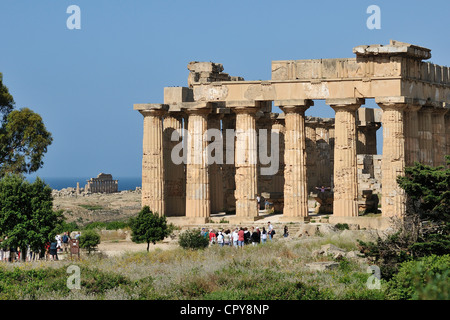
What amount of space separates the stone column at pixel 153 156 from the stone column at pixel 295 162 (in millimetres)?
6396

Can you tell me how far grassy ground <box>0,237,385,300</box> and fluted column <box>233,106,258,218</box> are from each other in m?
11.3

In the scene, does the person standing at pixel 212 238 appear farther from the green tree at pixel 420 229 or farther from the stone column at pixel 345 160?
the green tree at pixel 420 229

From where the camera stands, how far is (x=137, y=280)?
80.7 ft

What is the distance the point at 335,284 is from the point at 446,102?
70.8 ft

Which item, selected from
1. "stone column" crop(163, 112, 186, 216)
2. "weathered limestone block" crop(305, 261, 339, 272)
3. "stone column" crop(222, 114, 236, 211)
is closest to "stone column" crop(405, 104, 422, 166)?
"stone column" crop(222, 114, 236, 211)

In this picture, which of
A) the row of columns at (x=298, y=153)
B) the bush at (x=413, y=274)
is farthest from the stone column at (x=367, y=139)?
the bush at (x=413, y=274)

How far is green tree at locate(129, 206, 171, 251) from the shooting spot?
36.1 meters

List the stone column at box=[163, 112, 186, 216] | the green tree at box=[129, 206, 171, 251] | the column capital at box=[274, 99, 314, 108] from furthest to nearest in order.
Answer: the stone column at box=[163, 112, 186, 216]
the column capital at box=[274, 99, 314, 108]
the green tree at box=[129, 206, 171, 251]

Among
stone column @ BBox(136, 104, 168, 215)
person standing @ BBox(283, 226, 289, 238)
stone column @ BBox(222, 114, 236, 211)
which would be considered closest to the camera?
person standing @ BBox(283, 226, 289, 238)

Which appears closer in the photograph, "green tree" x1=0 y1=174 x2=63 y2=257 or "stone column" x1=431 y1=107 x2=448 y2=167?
"green tree" x1=0 y1=174 x2=63 y2=257

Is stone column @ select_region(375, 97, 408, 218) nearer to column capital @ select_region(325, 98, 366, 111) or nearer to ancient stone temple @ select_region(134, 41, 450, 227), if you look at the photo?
ancient stone temple @ select_region(134, 41, 450, 227)

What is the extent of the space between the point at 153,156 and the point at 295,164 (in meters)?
7.36

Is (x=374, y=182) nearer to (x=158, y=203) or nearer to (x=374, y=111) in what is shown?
(x=374, y=111)
